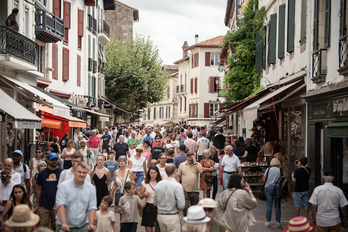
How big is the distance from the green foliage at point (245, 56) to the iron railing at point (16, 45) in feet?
32.3

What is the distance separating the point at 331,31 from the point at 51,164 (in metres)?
7.34

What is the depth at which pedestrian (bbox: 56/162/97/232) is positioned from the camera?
21.5 ft

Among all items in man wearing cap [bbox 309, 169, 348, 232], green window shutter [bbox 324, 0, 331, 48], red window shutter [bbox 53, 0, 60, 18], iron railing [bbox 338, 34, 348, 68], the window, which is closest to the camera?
man wearing cap [bbox 309, 169, 348, 232]

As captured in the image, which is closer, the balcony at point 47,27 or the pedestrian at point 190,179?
the pedestrian at point 190,179

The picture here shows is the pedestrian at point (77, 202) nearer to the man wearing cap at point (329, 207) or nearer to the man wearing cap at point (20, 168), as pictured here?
the man wearing cap at point (20, 168)

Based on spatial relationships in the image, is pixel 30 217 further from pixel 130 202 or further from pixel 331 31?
pixel 331 31

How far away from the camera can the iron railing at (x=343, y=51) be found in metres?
10.1

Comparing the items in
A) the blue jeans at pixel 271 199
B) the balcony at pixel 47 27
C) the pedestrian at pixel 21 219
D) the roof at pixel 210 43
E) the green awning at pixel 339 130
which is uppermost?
the roof at pixel 210 43

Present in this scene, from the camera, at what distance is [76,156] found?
899 cm

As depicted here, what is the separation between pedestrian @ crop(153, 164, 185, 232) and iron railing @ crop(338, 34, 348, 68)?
16.1 ft

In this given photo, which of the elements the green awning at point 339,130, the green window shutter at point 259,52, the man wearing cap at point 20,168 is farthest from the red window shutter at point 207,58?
the man wearing cap at point 20,168

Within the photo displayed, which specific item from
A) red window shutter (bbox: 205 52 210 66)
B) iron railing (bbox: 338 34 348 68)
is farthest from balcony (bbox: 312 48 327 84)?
red window shutter (bbox: 205 52 210 66)

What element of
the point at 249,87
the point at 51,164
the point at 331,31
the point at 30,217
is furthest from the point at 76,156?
the point at 249,87

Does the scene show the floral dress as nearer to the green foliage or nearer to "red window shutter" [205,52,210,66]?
the green foliage
